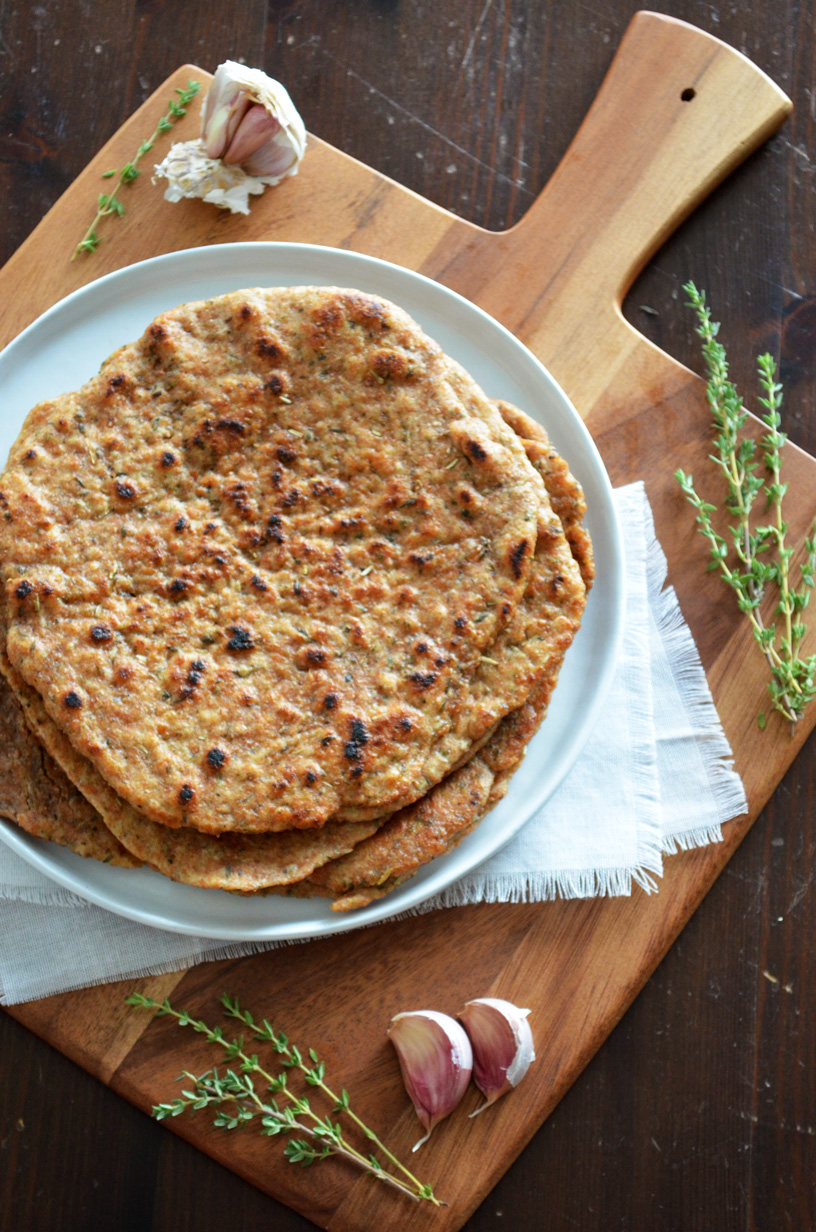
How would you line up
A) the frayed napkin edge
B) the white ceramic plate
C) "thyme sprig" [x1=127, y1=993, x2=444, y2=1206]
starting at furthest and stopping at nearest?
the frayed napkin edge → "thyme sprig" [x1=127, y1=993, x2=444, y2=1206] → the white ceramic plate

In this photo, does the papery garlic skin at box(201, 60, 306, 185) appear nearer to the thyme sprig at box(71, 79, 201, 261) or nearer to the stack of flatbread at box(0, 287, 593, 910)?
the thyme sprig at box(71, 79, 201, 261)

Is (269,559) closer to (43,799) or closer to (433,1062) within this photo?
(43,799)

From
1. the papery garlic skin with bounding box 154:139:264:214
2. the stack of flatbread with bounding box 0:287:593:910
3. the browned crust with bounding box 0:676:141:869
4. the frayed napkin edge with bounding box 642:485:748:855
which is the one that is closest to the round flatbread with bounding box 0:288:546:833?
the stack of flatbread with bounding box 0:287:593:910

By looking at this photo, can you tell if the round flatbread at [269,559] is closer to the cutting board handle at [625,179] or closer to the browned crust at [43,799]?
the browned crust at [43,799]

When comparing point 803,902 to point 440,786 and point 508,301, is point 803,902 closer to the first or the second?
point 440,786

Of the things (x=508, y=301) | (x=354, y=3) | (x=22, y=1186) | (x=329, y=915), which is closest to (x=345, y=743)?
(x=329, y=915)
